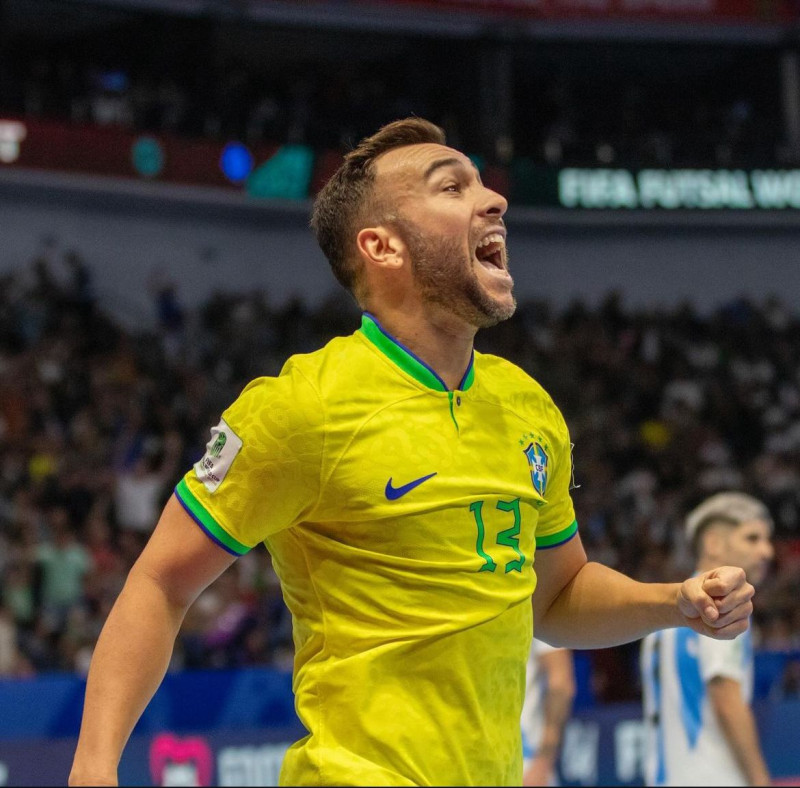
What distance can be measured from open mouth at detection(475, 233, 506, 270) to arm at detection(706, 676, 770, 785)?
272cm

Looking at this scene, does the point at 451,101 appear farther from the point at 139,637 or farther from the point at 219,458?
the point at 139,637

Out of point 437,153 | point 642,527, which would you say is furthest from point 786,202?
point 437,153

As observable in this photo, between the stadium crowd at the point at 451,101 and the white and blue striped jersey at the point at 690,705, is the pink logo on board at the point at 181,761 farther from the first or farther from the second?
the stadium crowd at the point at 451,101

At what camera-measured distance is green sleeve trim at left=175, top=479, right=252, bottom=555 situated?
2.29 metres

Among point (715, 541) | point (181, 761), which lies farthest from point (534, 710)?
point (181, 761)

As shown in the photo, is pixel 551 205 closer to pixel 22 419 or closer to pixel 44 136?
pixel 44 136

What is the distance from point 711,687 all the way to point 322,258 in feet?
44.7

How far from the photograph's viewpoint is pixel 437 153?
263 cm

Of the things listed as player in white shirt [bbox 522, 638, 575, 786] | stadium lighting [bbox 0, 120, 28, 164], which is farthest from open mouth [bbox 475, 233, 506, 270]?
stadium lighting [bbox 0, 120, 28, 164]

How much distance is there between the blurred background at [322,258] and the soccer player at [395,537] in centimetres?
709

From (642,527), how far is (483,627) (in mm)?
11639

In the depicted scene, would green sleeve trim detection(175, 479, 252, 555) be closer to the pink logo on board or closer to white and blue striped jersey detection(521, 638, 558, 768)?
white and blue striped jersey detection(521, 638, 558, 768)

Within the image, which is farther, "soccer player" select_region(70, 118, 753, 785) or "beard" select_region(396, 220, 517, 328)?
"beard" select_region(396, 220, 517, 328)

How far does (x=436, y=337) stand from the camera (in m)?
2.58
